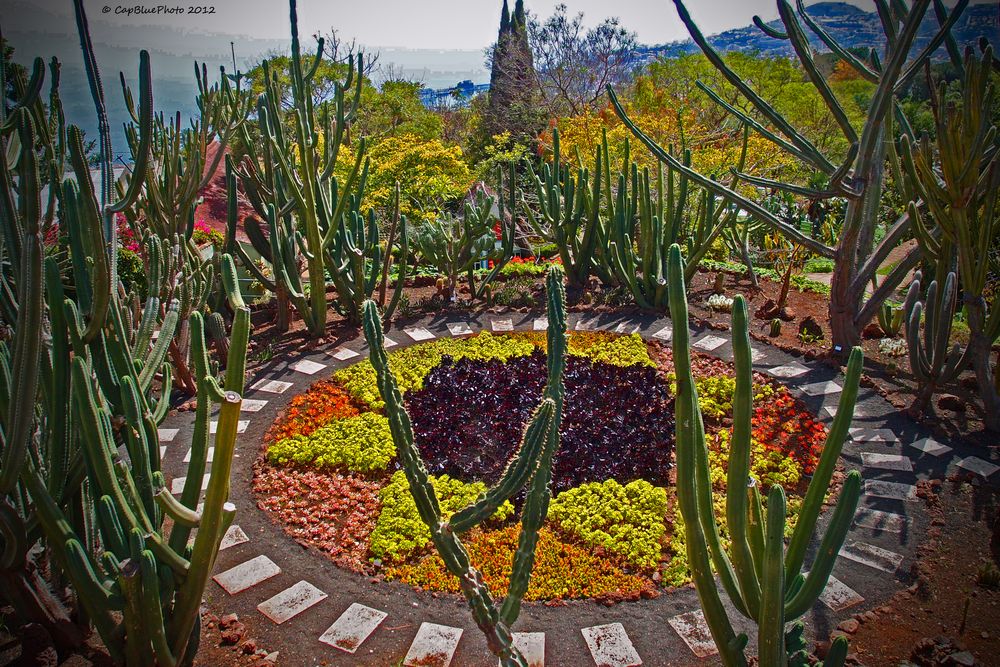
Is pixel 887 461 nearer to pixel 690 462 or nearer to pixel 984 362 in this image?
pixel 984 362

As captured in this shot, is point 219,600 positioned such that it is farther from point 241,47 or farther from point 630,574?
point 241,47

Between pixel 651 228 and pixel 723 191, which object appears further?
pixel 651 228

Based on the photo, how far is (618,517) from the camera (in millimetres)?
4203

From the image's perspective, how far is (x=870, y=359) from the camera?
676 centimetres

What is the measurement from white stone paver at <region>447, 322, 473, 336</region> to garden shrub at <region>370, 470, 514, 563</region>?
312cm

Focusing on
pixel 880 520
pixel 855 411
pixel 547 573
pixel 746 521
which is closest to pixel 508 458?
pixel 547 573

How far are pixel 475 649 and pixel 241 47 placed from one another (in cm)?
814

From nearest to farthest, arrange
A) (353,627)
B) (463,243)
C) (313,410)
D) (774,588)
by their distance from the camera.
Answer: (774,588)
(353,627)
(313,410)
(463,243)

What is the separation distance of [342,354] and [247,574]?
3.55 meters

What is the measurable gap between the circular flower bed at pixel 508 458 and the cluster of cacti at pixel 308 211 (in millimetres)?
1268

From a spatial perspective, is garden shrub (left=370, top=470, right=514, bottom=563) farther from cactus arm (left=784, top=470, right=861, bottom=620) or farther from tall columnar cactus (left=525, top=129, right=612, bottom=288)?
tall columnar cactus (left=525, top=129, right=612, bottom=288)

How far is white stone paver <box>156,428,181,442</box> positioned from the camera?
5387mm

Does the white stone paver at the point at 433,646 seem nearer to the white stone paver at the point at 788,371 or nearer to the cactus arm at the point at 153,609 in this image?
the cactus arm at the point at 153,609

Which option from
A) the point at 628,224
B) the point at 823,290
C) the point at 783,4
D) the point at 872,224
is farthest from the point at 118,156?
the point at 823,290
